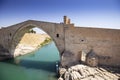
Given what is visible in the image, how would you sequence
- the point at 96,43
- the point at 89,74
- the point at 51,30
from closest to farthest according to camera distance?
the point at 89,74, the point at 96,43, the point at 51,30

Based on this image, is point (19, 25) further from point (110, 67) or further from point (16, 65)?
point (110, 67)

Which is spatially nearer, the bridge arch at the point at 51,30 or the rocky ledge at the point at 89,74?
the rocky ledge at the point at 89,74

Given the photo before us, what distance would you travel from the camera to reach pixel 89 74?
10.7 meters

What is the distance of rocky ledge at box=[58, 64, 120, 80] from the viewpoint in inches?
404

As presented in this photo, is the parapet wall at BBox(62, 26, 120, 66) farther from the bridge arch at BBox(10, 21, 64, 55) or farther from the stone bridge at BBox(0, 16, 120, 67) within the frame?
the bridge arch at BBox(10, 21, 64, 55)

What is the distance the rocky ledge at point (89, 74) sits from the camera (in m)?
10.3

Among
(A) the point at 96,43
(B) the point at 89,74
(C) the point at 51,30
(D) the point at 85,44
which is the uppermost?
(C) the point at 51,30

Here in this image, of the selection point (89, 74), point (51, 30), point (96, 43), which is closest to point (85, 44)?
point (96, 43)

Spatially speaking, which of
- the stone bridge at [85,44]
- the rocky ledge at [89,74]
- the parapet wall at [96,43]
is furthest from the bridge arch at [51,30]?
the rocky ledge at [89,74]

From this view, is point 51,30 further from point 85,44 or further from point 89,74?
point 89,74

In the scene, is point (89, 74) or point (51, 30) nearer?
point (89, 74)

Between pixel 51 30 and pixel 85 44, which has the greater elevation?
pixel 51 30

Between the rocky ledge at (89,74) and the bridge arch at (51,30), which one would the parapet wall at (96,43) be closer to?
the bridge arch at (51,30)

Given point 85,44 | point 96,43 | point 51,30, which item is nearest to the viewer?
point 96,43
